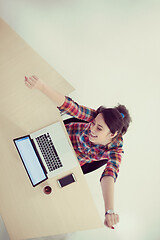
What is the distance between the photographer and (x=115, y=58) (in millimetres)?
2531

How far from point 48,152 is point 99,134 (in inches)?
14.9

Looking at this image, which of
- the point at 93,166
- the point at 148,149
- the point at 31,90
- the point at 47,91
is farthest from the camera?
the point at 148,149

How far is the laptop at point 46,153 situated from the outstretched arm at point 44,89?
0.18 meters

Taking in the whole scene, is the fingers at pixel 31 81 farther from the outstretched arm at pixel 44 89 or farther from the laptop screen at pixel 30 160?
the laptop screen at pixel 30 160

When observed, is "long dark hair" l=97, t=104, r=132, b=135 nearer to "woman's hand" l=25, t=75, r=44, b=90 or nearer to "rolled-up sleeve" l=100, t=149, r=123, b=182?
"rolled-up sleeve" l=100, t=149, r=123, b=182

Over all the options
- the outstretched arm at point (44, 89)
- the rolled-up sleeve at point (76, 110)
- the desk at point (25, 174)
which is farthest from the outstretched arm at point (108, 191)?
the outstretched arm at point (44, 89)

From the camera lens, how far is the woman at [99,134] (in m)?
1.52

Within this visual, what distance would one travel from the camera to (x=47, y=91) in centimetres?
152

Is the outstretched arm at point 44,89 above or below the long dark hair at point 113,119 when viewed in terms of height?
above

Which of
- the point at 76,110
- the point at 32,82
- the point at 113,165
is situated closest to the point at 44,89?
the point at 32,82

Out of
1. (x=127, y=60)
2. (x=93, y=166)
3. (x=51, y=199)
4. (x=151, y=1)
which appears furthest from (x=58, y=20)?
(x=51, y=199)

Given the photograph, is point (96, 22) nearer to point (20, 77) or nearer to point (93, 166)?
point (20, 77)

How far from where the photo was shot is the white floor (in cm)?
241

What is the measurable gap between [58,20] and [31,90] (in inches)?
49.1
